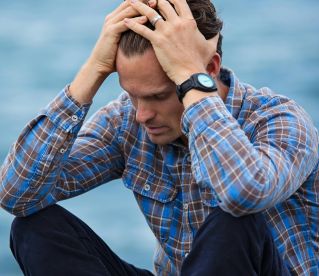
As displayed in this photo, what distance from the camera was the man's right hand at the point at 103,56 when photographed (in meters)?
2.82

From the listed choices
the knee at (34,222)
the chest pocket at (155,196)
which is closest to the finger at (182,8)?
the chest pocket at (155,196)

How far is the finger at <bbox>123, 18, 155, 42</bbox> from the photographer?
9.04 ft

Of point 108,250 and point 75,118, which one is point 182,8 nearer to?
point 75,118

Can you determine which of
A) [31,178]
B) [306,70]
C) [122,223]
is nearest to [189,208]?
[31,178]

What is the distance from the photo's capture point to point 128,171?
305 centimetres

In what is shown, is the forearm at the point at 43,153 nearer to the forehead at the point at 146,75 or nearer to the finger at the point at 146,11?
the forehead at the point at 146,75

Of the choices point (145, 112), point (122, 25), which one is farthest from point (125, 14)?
point (145, 112)

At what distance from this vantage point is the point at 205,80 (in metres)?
2.72

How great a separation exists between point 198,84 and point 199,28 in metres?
0.22

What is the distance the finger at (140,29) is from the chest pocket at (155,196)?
44 centimetres

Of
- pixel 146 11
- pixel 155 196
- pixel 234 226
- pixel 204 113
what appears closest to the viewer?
pixel 234 226

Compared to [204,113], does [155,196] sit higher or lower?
lower

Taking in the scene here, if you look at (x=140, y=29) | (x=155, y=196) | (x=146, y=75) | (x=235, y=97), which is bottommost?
(x=155, y=196)

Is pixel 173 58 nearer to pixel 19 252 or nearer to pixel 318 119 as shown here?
pixel 19 252
